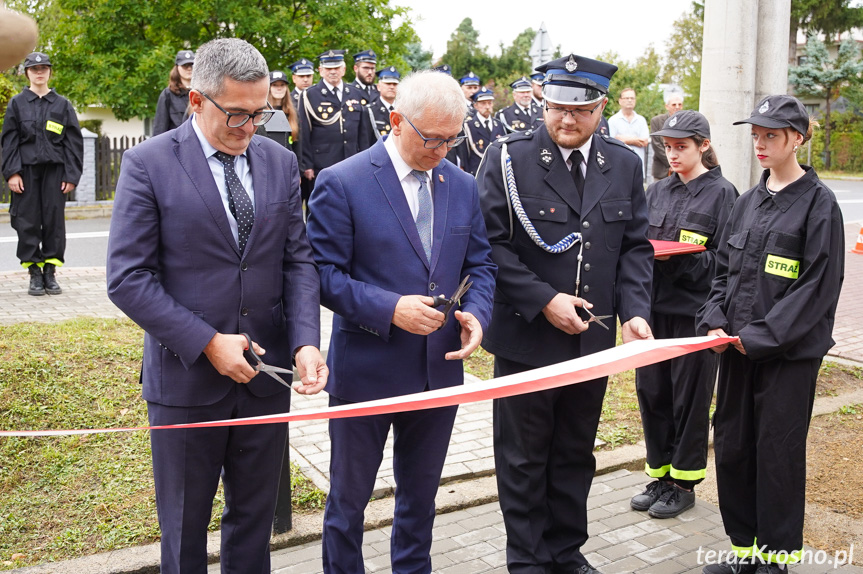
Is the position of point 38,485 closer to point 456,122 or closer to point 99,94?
point 456,122

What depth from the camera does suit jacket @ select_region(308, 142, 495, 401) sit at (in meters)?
3.45

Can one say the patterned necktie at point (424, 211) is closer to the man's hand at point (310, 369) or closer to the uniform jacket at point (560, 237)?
the uniform jacket at point (560, 237)

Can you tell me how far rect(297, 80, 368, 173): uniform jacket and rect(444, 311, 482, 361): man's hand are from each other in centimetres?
850

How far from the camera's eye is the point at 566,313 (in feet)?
12.4

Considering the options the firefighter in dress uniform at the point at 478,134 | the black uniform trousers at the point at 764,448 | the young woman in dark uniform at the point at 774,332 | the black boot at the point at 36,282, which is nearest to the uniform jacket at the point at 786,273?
the young woman in dark uniform at the point at 774,332

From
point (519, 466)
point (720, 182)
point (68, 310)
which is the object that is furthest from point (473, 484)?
point (68, 310)

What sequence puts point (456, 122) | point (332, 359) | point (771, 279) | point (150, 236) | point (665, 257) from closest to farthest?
1. point (150, 236)
2. point (456, 122)
3. point (332, 359)
4. point (771, 279)
5. point (665, 257)

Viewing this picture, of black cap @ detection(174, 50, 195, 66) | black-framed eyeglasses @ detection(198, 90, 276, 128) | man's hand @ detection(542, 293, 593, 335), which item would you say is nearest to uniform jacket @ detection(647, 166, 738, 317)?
man's hand @ detection(542, 293, 593, 335)

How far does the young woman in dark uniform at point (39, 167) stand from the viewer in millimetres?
9102

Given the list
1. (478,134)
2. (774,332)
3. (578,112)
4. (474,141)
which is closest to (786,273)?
(774,332)

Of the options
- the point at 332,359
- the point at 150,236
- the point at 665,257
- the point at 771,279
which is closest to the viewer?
the point at 150,236

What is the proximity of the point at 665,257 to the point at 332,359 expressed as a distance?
2.03 metres

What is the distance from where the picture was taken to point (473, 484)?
5.11 metres

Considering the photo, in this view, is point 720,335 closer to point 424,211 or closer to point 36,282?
point 424,211
